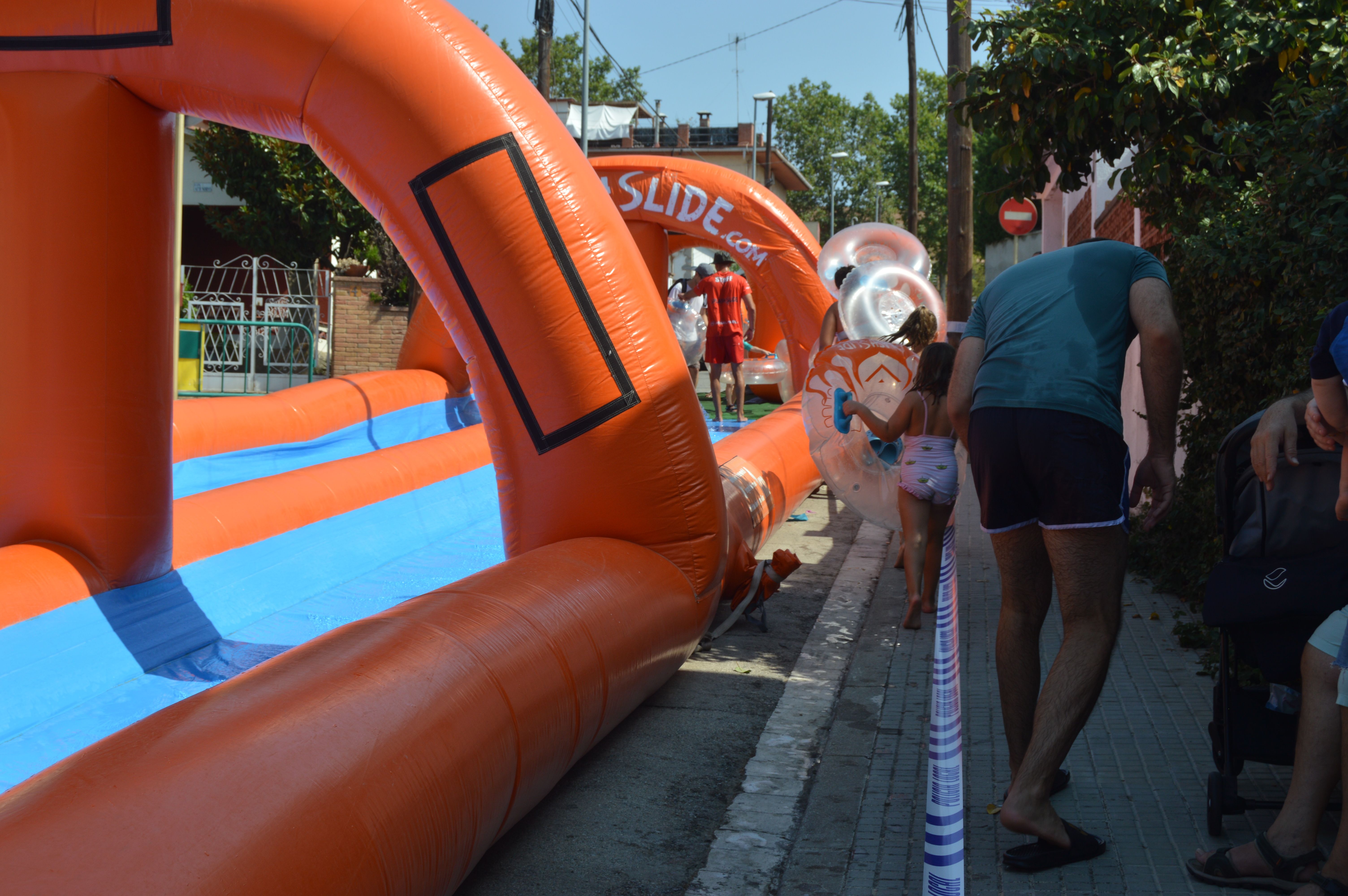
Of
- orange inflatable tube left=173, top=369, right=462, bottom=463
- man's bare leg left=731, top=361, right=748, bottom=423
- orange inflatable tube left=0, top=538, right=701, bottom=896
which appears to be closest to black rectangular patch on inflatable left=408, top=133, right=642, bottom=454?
orange inflatable tube left=0, top=538, right=701, bottom=896

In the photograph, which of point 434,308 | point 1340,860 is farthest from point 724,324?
point 1340,860

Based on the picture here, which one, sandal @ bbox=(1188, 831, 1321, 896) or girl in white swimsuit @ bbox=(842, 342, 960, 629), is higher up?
girl in white swimsuit @ bbox=(842, 342, 960, 629)

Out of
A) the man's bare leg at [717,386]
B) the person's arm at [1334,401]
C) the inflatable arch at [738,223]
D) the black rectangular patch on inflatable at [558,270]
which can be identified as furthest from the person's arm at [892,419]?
the man's bare leg at [717,386]

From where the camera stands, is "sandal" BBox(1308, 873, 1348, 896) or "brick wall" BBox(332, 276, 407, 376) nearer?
"sandal" BBox(1308, 873, 1348, 896)

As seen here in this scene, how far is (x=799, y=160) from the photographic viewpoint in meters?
82.6

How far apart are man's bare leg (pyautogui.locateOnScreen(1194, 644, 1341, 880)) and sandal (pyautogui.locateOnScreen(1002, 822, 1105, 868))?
1.37 ft

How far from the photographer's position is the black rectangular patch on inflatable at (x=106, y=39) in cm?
461

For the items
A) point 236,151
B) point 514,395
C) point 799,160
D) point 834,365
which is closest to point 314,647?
point 514,395

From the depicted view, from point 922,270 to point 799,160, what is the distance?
245ft

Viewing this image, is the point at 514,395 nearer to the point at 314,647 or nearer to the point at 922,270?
the point at 314,647

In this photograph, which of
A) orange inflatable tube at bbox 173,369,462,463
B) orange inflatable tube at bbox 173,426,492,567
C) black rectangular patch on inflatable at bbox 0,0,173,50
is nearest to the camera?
black rectangular patch on inflatable at bbox 0,0,173,50

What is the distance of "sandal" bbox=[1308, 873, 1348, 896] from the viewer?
2.58 m

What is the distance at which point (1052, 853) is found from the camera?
2994 millimetres

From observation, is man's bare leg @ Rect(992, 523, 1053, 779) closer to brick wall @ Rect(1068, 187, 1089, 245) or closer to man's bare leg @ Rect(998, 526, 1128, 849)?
man's bare leg @ Rect(998, 526, 1128, 849)
